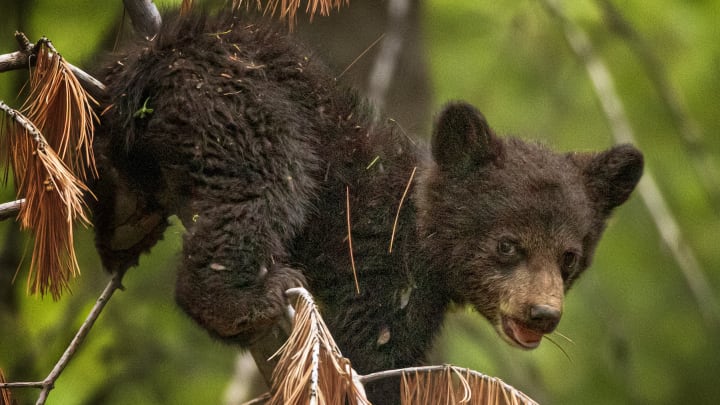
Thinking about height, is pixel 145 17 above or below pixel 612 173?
above

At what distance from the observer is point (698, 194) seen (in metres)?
7.92

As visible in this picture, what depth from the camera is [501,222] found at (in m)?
4.10

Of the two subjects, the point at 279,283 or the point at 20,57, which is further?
the point at 279,283

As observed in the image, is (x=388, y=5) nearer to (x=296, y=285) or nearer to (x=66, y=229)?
(x=296, y=285)

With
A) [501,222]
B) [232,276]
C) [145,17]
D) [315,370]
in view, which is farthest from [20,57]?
[501,222]

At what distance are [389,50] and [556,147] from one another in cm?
176

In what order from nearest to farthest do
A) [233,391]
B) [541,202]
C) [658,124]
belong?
[541,202] → [233,391] → [658,124]

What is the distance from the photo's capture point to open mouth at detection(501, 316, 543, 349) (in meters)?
4.01

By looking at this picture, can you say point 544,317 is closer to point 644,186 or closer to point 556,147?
point 644,186

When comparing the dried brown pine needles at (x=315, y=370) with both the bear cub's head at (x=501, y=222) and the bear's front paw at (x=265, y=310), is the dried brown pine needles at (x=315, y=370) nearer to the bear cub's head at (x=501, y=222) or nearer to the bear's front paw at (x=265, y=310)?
the bear's front paw at (x=265, y=310)

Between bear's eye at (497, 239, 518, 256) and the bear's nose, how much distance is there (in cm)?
30

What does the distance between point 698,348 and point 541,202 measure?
5.08m

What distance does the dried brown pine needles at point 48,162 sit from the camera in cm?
311

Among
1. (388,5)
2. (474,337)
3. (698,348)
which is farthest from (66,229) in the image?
(698,348)
